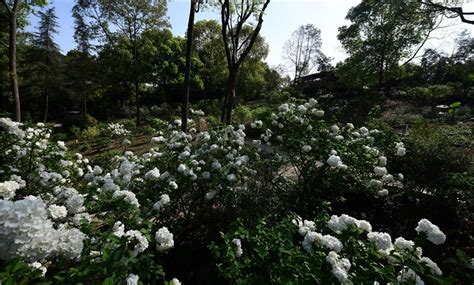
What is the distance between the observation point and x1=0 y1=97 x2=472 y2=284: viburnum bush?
1.40m

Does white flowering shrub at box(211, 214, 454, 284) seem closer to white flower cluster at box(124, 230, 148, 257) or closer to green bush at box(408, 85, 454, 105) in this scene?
white flower cluster at box(124, 230, 148, 257)

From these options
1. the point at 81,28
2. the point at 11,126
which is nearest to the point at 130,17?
the point at 81,28

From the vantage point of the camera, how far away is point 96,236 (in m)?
1.87

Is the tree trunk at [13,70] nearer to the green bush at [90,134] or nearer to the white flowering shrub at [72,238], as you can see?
the white flowering shrub at [72,238]

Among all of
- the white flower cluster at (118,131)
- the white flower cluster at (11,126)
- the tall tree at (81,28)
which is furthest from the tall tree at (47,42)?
the white flower cluster at (11,126)

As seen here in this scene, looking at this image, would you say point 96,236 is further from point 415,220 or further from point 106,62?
point 106,62

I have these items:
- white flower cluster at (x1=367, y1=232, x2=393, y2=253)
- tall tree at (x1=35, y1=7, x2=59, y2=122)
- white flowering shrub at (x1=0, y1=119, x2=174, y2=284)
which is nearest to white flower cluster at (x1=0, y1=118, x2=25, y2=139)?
white flowering shrub at (x1=0, y1=119, x2=174, y2=284)

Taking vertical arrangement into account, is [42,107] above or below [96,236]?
below

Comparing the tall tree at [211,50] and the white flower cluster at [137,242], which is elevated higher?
the tall tree at [211,50]

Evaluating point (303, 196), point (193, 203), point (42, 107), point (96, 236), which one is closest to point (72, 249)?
point (96, 236)

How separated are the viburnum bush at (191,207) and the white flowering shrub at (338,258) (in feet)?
0.03

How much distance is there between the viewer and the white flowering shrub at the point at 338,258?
151 centimetres

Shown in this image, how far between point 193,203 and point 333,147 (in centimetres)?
220

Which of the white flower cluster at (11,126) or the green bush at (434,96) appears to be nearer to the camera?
the white flower cluster at (11,126)
